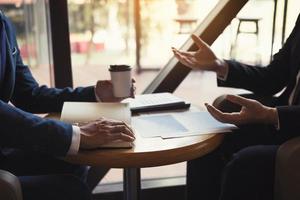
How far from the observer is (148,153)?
1161 mm

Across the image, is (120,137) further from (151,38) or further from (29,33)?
(151,38)

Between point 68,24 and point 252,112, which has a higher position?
point 68,24

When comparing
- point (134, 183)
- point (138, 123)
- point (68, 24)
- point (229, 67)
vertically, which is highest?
point (68, 24)

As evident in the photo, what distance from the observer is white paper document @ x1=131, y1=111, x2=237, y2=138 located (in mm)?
1308

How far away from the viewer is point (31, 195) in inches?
47.9

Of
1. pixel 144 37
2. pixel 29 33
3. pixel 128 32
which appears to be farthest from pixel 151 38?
pixel 29 33

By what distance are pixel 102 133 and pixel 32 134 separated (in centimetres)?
19

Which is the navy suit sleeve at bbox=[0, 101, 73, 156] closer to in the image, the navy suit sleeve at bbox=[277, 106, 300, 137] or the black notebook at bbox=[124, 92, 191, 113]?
the black notebook at bbox=[124, 92, 191, 113]

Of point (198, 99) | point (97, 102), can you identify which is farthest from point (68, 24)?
point (198, 99)

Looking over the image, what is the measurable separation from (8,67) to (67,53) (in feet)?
2.01

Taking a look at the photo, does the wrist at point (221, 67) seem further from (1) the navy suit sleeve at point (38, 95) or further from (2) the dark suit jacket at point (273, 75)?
(1) the navy suit sleeve at point (38, 95)

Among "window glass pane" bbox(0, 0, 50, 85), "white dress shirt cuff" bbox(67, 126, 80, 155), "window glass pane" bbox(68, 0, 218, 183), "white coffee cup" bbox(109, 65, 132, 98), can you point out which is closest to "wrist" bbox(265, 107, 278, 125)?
"white coffee cup" bbox(109, 65, 132, 98)

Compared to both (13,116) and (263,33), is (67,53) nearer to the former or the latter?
(13,116)

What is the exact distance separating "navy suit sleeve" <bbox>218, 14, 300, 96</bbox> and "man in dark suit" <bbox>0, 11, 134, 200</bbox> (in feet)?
1.79
